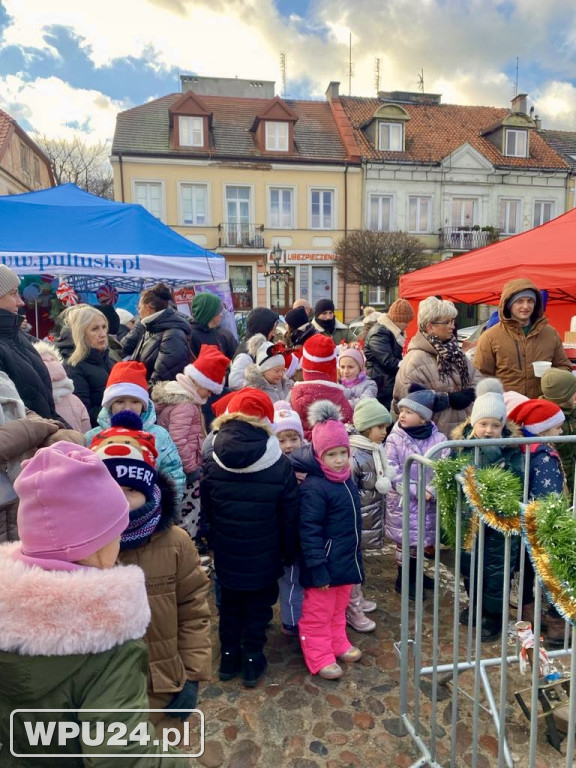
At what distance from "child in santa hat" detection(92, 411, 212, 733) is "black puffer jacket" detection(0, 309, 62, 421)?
42.5 inches

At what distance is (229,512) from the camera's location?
8.40ft

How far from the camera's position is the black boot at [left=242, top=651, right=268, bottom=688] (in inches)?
104

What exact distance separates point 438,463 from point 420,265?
73.0 ft

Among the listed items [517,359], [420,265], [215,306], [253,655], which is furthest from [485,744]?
[420,265]

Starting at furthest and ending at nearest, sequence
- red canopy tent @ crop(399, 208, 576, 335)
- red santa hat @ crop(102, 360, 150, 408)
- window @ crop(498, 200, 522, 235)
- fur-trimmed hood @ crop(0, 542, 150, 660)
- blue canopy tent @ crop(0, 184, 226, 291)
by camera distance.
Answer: window @ crop(498, 200, 522, 235)
blue canopy tent @ crop(0, 184, 226, 291)
red canopy tent @ crop(399, 208, 576, 335)
red santa hat @ crop(102, 360, 150, 408)
fur-trimmed hood @ crop(0, 542, 150, 660)

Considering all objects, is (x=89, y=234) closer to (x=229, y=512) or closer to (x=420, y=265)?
(x=229, y=512)

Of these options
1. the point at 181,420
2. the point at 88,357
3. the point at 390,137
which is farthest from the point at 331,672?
the point at 390,137

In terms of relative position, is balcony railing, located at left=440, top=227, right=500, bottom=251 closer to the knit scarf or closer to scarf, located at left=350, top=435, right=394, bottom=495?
scarf, located at left=350, top=435, right=394, bottom=495

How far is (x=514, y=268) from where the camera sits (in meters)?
5.41

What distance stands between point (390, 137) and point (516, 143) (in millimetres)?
6984

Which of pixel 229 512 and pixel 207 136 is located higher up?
pixel 207 136

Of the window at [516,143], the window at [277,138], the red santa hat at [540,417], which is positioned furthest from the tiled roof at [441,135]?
the red santa hat at [540,417]

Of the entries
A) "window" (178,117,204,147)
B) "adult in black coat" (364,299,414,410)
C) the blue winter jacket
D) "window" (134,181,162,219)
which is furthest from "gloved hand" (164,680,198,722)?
"window" (178,117,204,147)

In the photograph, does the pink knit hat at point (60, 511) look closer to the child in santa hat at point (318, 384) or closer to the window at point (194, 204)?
the child in santa hat at point (318, 384)
